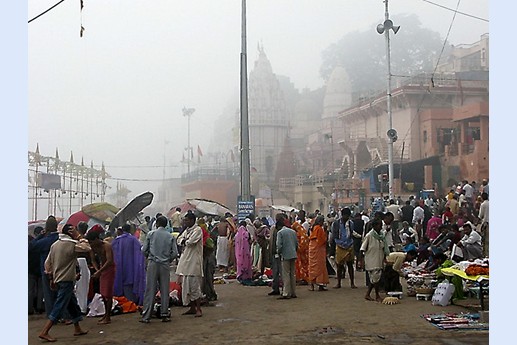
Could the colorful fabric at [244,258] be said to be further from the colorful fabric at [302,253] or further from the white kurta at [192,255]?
the white kurta at [192,255]

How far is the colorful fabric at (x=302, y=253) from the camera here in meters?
11.9

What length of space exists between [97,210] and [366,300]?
13736mm

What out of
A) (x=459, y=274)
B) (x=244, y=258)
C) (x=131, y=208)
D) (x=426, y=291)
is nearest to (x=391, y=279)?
(x=426, y=291)

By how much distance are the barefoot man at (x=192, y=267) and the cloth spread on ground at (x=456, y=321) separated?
3.42 meters

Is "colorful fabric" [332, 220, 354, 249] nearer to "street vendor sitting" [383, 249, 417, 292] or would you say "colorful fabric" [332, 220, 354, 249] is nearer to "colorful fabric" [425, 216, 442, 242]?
"street vendor sitting" [383, 249, 417, 292]

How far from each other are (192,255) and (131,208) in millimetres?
8592

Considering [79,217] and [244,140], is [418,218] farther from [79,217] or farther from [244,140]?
[79,217]

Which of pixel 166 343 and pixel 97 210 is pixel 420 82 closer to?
pixel 97 210

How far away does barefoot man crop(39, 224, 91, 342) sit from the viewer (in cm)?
734

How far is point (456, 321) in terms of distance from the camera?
7570 millimetres

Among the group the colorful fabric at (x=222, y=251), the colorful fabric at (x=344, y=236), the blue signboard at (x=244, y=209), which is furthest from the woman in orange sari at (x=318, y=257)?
the blue signboard at (x=244, y=209)

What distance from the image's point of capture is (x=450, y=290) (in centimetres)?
901

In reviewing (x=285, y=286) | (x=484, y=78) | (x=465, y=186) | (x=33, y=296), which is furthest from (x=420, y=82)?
(x=33, y=296)

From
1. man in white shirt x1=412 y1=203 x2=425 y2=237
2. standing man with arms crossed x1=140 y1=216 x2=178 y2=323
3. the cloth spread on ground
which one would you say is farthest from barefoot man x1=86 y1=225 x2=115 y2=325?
man in white shirt x1=412 y1=203 x2=425 y2=237
